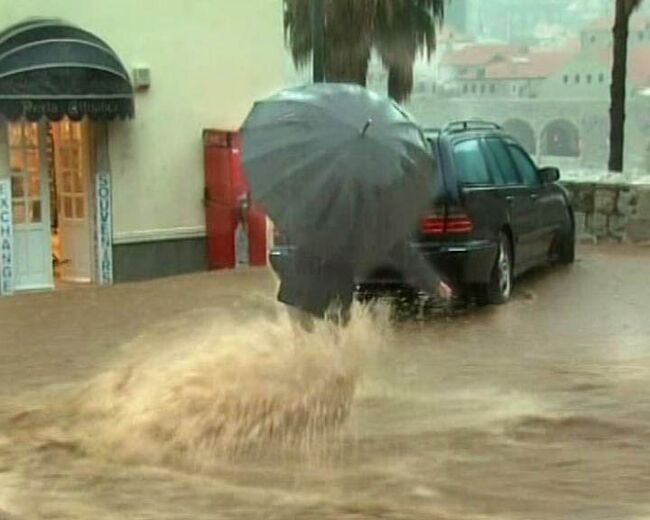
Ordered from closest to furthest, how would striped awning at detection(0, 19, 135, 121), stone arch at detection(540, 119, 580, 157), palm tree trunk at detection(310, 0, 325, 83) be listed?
palm tree trunk at detection(310, 0, 325, 83) < striped awning at detection(0, 19, 135, 121) < stone arch at detection(540, 119, 580, 157)

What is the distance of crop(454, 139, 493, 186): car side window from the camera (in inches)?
513

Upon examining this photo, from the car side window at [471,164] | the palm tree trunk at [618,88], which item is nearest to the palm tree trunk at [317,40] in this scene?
the car side window at [471,164]

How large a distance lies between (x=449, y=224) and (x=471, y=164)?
1.05 meters

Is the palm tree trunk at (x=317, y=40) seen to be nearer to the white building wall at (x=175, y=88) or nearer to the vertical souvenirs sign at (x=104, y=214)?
the white building wall at (x=175, y=88)

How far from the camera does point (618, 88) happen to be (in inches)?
931

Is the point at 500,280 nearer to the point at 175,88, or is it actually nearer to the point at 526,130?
the point at 175,88

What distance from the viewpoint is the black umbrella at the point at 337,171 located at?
26.1 ft

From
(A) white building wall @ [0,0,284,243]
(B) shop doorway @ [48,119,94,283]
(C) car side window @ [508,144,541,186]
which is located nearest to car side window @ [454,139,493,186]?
(C) car side window @ [508,144,541,186]

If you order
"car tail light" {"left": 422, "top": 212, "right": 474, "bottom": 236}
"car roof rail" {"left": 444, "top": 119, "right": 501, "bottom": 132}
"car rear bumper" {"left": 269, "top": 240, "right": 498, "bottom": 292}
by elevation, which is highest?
"car roof rail" {"left": 444, "top": 119, "right": 501, "bottom": 132}

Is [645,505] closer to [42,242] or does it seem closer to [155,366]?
[155,366]

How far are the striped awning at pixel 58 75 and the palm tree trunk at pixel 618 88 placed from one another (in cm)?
973

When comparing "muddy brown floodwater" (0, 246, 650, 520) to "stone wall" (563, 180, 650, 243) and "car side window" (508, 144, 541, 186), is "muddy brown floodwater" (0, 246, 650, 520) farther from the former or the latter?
"stone wall" (563, 180, 650, 243)

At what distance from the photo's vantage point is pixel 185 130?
1883 centimetres

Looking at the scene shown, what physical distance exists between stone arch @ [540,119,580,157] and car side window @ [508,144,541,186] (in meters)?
6.49
